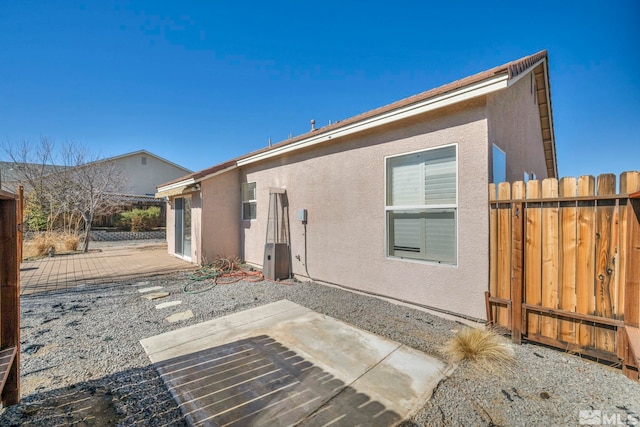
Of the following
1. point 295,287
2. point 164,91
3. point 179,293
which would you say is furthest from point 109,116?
point 295,287

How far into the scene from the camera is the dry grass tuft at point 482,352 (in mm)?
3633

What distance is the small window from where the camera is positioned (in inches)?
430

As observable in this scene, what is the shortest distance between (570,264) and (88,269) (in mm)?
14842

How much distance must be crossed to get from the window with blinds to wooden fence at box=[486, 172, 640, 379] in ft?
2.57

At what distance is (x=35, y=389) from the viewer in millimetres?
3217

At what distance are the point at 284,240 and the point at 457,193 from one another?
602 cm

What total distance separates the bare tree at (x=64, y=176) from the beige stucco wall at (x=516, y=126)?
66.5ft

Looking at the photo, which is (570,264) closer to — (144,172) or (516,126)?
(516,126)

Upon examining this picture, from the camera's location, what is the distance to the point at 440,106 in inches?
203

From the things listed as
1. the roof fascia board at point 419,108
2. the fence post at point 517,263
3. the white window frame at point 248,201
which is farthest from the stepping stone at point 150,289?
the fence post at point 517,263

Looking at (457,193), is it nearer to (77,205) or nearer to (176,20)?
(176,20)

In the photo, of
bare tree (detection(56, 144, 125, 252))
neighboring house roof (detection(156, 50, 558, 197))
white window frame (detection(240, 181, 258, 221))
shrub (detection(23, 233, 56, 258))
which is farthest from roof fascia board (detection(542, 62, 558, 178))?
shrub (detection(23, 233, 56, 258))

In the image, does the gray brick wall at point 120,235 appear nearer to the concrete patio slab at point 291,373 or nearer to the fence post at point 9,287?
the concrete patio slab at point 291,373

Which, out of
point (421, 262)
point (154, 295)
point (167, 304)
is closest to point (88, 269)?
point (154, 295)
